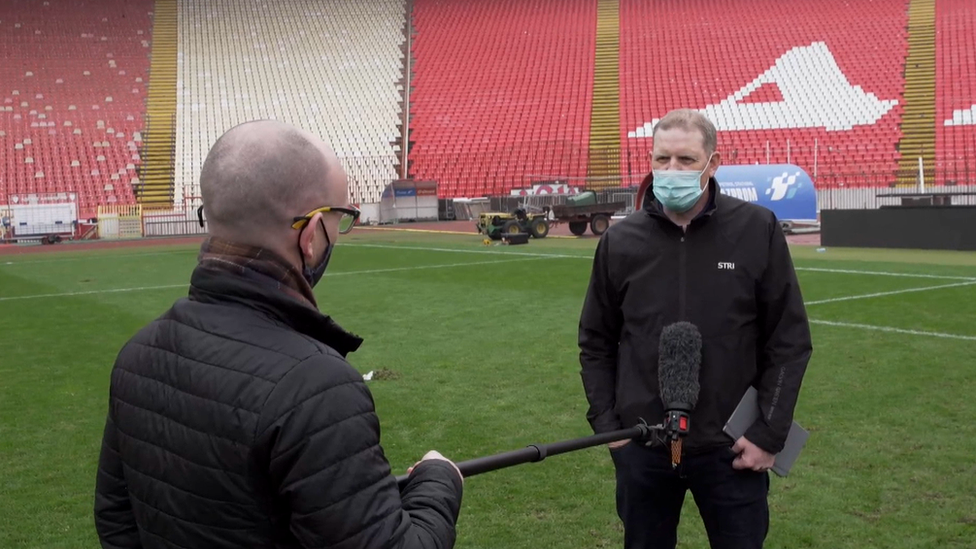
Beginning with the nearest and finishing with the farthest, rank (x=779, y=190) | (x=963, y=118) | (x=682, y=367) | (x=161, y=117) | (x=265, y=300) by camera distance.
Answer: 1. (x=265, y=300)
2. (x=682, y=367)
3. (x=779, y=190)
4. (x=963, y=118)
5. (x=161, y=117)

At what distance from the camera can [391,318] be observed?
43.7ft

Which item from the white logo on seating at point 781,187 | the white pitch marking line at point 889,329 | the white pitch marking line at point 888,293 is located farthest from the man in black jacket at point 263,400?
the white logo on seating at point 781,187

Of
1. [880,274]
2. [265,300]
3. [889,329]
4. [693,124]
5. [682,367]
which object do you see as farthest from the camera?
[880,274]

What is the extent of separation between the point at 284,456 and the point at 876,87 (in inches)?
1725

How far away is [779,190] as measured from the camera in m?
26.8

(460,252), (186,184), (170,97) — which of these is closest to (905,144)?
(460,252)

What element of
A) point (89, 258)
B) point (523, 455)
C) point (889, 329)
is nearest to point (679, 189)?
point (523, 455)

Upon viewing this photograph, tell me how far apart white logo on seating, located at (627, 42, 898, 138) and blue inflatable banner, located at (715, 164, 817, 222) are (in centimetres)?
1382

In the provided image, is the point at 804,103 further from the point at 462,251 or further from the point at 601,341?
the point at 601,341

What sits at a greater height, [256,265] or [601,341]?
[256,265]

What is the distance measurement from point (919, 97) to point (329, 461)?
43255mm

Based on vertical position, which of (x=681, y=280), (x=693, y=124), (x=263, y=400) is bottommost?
(x=263, y=400)

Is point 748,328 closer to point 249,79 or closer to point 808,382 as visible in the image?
point 808,382

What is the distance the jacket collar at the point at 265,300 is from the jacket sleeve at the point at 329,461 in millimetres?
139
